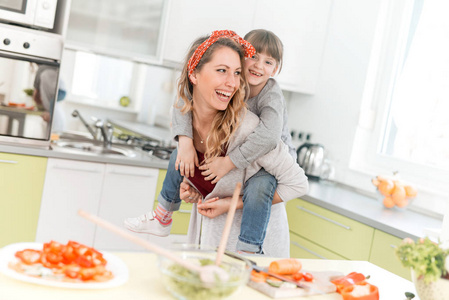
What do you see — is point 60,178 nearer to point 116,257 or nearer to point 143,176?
point 143,176

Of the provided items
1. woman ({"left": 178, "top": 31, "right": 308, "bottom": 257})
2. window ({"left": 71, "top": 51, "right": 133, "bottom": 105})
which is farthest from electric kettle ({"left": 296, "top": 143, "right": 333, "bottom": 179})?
woman ({"left": 178, "top": 31, "right": 308, "bottom": 257})

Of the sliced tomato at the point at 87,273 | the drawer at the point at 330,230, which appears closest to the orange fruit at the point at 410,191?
the drawer at the point at 330,230

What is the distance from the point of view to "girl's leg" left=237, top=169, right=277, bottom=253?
1.83 m

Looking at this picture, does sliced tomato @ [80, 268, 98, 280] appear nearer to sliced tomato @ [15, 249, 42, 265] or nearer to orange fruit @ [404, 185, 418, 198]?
sliced tomato @ [15, 249, 42, 265]

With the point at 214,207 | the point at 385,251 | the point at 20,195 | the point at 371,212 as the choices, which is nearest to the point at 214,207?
the point at 214,207

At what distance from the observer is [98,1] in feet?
10.4

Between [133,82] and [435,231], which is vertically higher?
[133,82]

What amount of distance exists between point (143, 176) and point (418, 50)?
5.95 feet

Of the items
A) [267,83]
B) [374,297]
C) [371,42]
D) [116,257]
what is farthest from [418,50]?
[116,257]

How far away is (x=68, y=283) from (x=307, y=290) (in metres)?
0.56

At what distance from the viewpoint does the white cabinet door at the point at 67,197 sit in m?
2.86

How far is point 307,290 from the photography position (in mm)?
1316

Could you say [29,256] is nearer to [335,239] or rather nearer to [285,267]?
[285,267]

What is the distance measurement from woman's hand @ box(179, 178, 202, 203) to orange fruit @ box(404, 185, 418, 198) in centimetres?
149
